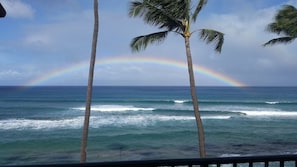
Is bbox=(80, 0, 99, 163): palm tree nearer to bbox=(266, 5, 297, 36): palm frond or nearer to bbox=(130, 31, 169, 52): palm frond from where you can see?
bbox=(130, 31, 169, 52): palm frond

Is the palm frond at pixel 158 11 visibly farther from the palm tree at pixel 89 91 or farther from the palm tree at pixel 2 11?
the palm tree at pixel 2 11

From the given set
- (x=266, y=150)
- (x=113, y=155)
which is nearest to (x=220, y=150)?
(x=266, y=150)

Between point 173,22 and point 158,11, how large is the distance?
67 cm

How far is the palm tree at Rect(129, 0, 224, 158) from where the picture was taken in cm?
1222

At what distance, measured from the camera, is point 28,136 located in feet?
84.9

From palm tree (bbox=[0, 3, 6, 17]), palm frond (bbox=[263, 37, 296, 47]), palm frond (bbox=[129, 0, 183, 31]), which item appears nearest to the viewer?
palm tree (bbox=[0, 3, 6, 17])

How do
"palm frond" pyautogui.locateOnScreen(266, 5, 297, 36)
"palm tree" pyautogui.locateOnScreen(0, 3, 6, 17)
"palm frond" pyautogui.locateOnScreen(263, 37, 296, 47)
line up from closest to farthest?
1. "palm tree" pyautogui.locateOnScreen(0, 3, 6, 17)
2. "palm frond" pyautogui.locateOnScreen(266, 5, 297, 36)
3. "palm frond" pyautogui.locateOnScreen(263, 37, 296, 47)

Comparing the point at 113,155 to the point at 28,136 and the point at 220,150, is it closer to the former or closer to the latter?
the point at 220,150

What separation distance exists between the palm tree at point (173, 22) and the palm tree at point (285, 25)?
517cm

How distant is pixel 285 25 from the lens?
16.1 metres

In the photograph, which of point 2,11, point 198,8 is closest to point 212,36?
point 198,8

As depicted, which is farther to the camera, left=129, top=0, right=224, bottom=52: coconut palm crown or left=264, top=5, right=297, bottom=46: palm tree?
left=264, top=5, right=297, bottom=46: palm tree

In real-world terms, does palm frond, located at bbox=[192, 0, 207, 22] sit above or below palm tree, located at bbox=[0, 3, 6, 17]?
above

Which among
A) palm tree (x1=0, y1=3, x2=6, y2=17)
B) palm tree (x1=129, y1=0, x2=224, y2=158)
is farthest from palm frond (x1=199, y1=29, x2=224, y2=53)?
palm tree (x1=0, y1=3, x2=6, y2=17)
